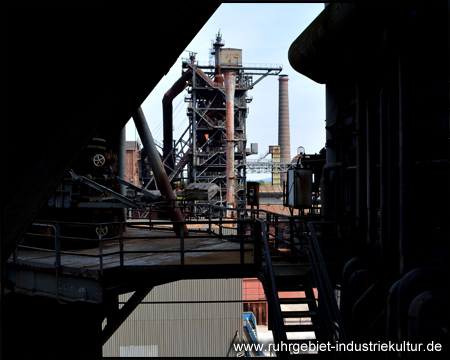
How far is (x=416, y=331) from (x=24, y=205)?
4820 mm

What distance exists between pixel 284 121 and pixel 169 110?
25736 mm

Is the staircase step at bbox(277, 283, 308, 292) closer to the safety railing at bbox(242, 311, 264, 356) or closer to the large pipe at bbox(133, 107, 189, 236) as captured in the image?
the large pipe at bbox(133, 107, 189, 236)

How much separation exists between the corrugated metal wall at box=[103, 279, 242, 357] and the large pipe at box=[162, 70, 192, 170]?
65.2ft

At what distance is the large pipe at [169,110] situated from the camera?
125 feet

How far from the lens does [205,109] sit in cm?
3803

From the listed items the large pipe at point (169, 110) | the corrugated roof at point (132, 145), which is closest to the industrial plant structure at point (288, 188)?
the large pipe at point (169, 110)

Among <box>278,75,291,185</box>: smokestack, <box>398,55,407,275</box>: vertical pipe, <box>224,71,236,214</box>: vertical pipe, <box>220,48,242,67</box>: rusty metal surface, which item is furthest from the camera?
<box>278,75,291,185</box>: smokestack

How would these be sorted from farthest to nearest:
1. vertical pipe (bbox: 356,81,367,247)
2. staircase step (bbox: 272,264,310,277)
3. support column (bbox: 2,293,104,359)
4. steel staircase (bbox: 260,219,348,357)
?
support column (bbox: 2,293,104,359) → vertical pipe (bbox: 356,81,367,247) → staircase step (bbox: 272,264,310,277) → steel staircase (bbox: 260,219,348,357)

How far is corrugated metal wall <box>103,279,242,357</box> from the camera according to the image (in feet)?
68.2

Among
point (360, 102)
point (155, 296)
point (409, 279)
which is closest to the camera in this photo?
point (409, 279)

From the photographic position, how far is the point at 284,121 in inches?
2272

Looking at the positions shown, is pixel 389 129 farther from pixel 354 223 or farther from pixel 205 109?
pixel 205 109

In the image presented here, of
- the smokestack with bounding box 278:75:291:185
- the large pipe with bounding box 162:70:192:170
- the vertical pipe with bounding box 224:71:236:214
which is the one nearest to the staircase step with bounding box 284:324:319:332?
the vertical pipe with bounding box 224:71:236:214

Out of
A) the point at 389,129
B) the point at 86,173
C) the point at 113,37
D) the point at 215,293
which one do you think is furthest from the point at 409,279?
the point at 215,293
